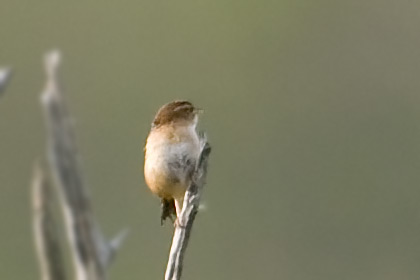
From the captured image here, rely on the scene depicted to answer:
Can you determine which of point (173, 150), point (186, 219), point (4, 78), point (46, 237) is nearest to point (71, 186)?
point (46, 237)

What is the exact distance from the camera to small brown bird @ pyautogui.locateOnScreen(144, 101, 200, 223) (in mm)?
2104

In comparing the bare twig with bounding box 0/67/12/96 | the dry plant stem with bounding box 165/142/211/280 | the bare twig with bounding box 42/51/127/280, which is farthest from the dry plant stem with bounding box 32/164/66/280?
the dry plant stem with bounding box 165/142/211/280

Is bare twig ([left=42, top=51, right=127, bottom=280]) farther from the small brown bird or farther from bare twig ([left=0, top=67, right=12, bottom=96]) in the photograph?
the small brown bird

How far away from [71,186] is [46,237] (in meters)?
0.07

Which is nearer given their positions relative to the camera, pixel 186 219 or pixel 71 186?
pixel 71 186

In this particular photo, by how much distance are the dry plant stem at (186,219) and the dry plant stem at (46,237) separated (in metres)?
0.82

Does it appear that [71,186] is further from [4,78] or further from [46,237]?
[4,78]

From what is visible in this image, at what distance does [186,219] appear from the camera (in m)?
1.94

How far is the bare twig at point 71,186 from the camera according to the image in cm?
97

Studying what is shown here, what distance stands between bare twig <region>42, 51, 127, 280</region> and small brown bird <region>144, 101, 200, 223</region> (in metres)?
1.01

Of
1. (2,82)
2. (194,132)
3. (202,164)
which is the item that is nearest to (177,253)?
(202,164)

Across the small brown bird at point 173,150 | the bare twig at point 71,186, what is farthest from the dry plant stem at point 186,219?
the bare twig at point 71,186

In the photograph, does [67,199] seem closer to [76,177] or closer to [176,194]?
[76,177]

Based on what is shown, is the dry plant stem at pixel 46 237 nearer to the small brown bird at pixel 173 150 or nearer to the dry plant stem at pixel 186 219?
the dry plant stem at pixel 186 219
